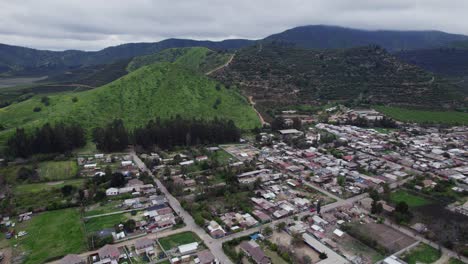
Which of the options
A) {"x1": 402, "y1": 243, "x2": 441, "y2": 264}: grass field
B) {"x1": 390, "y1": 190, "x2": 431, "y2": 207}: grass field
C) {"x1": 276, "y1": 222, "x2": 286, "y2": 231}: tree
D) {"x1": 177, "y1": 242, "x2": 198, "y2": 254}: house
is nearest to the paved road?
{"x1": 177, "y1": 242, "x2": 198, "y2": 254}: house

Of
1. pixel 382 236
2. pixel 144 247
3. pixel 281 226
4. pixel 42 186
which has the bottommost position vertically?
pixel 382 236

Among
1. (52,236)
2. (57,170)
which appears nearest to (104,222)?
(52,236)

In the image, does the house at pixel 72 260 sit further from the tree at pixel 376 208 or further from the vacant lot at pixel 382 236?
the tree at pixel 376 208

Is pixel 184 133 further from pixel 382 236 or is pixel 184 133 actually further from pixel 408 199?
pixel 408 199

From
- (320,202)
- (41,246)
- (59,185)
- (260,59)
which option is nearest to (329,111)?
(260,59)

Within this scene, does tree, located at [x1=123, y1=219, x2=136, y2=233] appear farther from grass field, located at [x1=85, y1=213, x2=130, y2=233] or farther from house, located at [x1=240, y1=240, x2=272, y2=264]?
house, located at [x1=240, y1=240, x2=272, y2=264]

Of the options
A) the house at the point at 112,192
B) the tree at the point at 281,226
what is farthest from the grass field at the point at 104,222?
the tree at the point at 281,226
